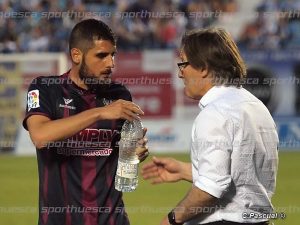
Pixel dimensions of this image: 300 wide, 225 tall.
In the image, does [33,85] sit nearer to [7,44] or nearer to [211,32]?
[211,32]

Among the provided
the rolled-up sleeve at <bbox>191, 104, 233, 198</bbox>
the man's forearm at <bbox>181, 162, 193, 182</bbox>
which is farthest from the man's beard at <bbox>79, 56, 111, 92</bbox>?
the rolled-up sleeve at <bbox>191, 104, 233, 198</bbox>

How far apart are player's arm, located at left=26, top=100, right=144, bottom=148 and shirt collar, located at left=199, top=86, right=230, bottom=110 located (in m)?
0.56

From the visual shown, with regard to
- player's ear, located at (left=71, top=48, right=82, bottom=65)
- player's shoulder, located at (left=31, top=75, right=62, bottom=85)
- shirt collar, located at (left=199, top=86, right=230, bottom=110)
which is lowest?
player's shoulder, located at (left=31, top=75, right=62, bottom=85)

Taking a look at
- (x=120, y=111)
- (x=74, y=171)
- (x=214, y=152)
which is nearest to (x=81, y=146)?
(x=74, y=171)

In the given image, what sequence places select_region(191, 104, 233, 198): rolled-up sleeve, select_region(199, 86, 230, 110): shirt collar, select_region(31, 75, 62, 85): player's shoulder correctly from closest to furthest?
1. select_region(191, 104, 233, 198): rolled-up sleeve
2. select_region(199, 86, 230, 110): shirt collar
3. select_region(31, 75, 62, 85): player's shoulder

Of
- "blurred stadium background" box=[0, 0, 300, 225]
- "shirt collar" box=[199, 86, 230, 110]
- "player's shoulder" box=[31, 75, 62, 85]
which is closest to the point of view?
"shirt collar" box=[199, 86, 230, 110]

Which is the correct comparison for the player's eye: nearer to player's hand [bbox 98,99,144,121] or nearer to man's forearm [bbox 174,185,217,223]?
player's hand [bbox 98,99,144,121]

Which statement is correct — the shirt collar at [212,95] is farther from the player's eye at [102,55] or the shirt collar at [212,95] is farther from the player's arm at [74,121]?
the player's eye at [102,55]

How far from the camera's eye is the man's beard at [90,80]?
194 inches

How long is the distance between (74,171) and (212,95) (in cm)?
132

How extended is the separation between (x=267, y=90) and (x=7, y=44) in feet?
20.8

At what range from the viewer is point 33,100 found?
479 cm

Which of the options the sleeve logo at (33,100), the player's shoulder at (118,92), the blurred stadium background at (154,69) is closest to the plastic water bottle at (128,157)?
the player's shoulder at (118,92)

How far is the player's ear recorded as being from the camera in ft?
16.3
